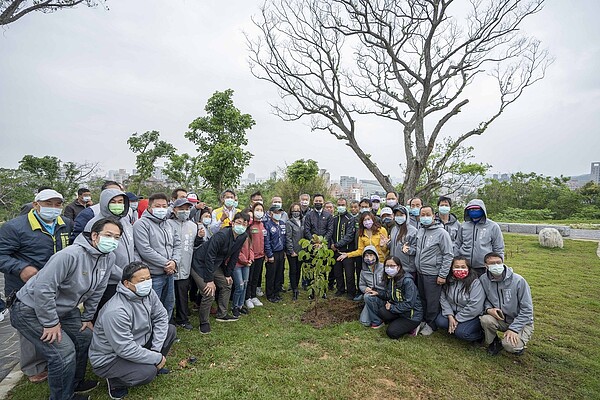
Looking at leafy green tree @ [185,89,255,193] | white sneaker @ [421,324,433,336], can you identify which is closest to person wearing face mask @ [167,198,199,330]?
white sneaker @ [421,324,433,336]

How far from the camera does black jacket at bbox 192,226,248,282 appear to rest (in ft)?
13.8

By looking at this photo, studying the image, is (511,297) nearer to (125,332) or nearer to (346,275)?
(346,275)

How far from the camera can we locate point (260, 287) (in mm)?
6309

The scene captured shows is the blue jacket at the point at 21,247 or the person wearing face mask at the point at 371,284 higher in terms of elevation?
the blue jacket at the point at 21,247

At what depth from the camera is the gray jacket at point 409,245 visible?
465 centimetres

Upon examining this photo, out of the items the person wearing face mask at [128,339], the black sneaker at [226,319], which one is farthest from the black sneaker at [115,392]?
the black sneaker at [226,319]

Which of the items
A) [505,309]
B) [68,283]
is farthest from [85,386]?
[505,309]

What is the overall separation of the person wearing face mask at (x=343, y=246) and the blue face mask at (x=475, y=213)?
78.4 inches

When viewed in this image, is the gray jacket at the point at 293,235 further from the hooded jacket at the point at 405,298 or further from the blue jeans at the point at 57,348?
the blue jeans at the point at 57,348

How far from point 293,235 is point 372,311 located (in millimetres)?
2074

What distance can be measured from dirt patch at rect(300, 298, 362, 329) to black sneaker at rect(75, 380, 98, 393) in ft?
8.88

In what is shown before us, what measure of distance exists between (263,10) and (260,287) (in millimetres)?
11157

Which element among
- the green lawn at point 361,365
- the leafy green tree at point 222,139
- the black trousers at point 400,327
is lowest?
the green lawn at point 361,365

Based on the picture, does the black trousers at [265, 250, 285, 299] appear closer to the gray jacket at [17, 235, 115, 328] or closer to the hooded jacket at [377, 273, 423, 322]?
the hooded jacket at [377, 273, 423, 322]
